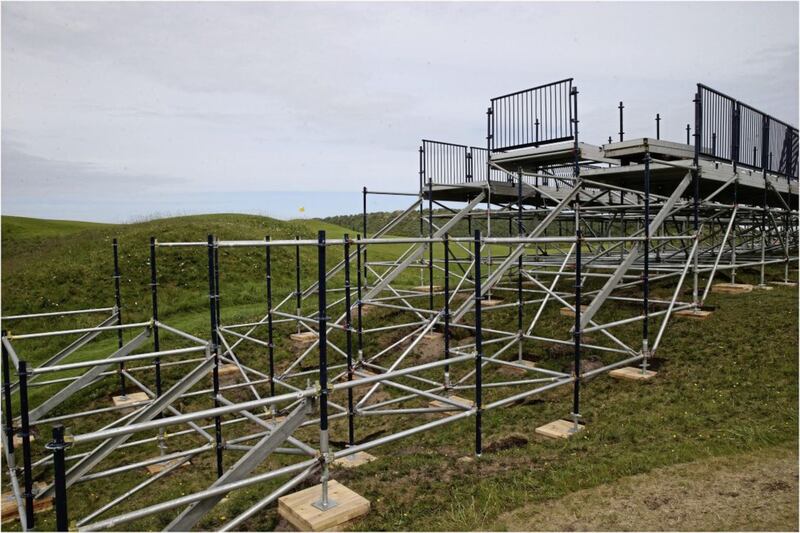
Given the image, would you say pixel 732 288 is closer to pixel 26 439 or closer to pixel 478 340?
pixel 478 340

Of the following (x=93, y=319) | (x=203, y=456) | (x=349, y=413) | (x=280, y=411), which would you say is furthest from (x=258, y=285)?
(x=349, y=413)

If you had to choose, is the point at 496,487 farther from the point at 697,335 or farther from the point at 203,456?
the point at 697,335

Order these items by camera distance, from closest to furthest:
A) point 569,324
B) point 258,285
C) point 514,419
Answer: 1. point 514,419
2. point 569,324
3. point 258,285

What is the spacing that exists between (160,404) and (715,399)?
24.8ft

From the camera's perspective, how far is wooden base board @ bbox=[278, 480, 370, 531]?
5121 millimetres

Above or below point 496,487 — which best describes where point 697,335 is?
above

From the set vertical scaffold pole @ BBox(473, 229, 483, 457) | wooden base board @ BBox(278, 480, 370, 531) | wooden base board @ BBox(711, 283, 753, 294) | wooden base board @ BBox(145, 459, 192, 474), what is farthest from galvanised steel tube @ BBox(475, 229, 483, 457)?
wooden base board @ BBox(711, 283, 753, 294)

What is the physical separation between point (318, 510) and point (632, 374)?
6250mm

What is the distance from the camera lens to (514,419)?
8477mm

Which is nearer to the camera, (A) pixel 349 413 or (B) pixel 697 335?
(A) pixel 349 413

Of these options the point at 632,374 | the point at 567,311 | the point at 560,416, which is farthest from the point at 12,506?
the point at 567,311

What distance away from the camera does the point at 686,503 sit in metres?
5.24

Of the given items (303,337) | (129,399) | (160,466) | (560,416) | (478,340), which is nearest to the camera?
(478,340)

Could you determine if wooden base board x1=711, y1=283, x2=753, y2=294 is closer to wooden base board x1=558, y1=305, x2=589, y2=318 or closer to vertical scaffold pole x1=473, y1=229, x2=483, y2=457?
wooden base board x1=558, y1=305, x2=589, y2=318
